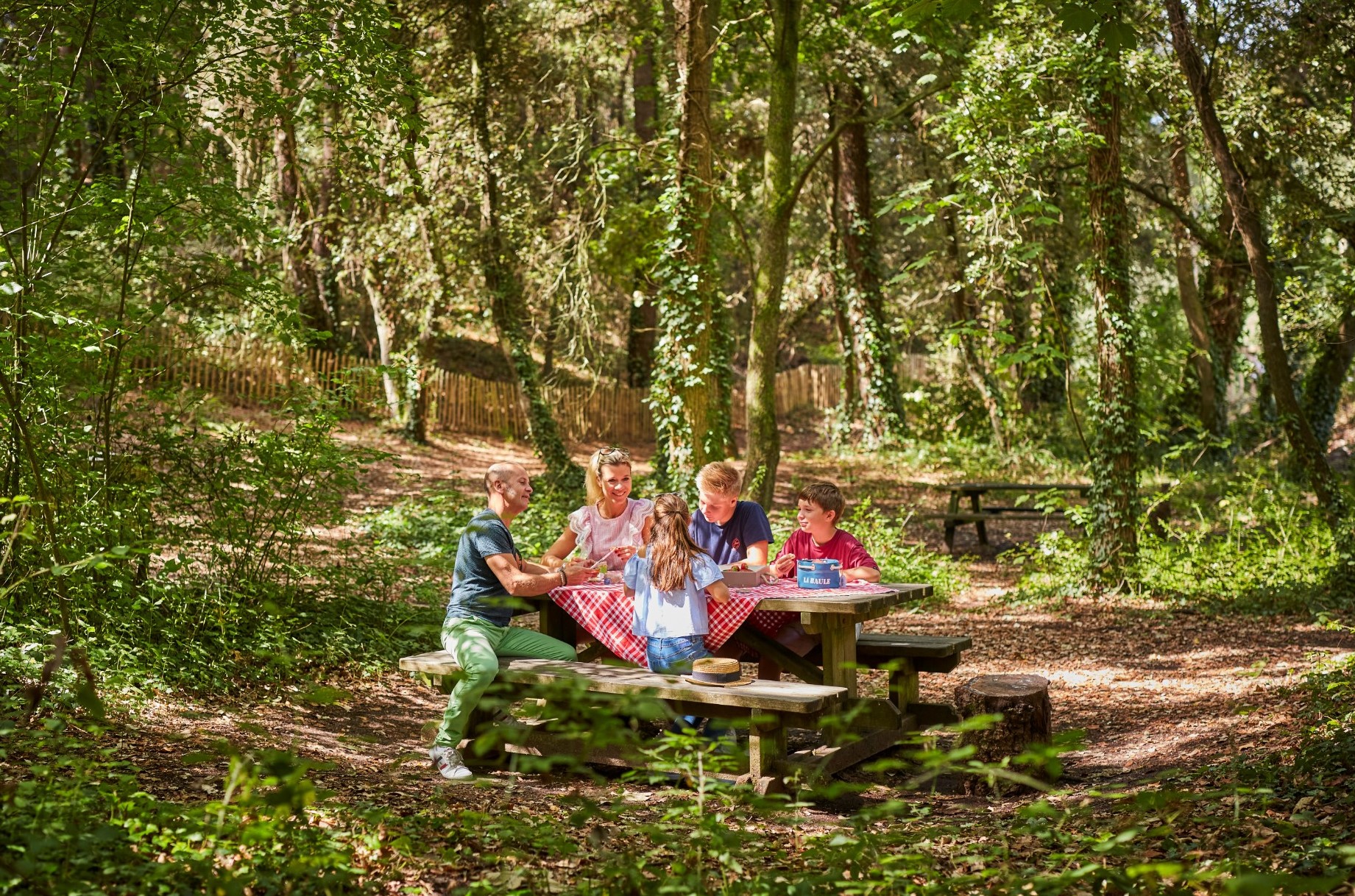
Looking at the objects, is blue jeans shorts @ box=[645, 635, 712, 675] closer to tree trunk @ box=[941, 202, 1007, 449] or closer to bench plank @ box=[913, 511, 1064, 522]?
bench plank @ box=[913, 511, 1064, 522]

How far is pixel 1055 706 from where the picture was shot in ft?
24.6

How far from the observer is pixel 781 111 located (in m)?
11.7

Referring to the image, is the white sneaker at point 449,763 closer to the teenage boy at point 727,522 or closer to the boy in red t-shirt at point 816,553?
the boy in red t-shirt at point 816,553

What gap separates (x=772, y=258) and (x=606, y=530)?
580cm

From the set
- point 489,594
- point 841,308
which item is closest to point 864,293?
point 841,308

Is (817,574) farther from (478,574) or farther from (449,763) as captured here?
(449,763)

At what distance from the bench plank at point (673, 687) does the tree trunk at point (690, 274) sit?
21.1 feet

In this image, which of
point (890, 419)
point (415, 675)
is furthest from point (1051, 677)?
point (890, 419)

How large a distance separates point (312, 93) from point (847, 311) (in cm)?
1450

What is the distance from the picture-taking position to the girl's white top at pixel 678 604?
559 centimetres

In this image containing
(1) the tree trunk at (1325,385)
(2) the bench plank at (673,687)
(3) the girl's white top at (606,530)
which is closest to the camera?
(2) the bench plank at (673,687)

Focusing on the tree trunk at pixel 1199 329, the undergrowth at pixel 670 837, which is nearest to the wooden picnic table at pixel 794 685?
the undergrowth at pixel 670 837

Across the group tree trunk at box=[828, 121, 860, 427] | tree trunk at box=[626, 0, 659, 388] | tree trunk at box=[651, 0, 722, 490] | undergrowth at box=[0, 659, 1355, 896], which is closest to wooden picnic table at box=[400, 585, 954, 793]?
undergrowth at box=[0, 659, 1355, 896]

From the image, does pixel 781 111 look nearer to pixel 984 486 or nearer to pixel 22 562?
pixel 984 486
